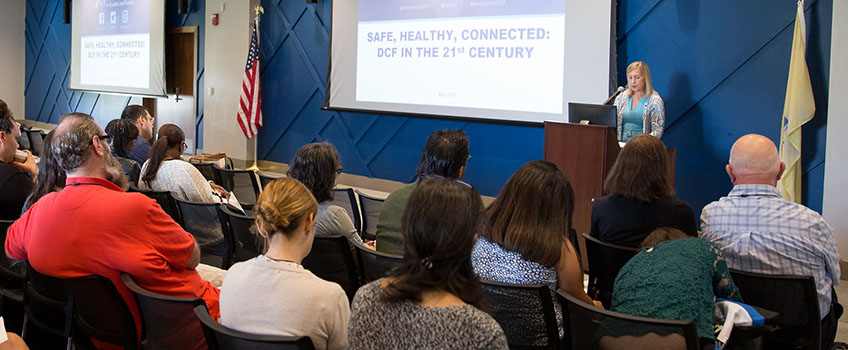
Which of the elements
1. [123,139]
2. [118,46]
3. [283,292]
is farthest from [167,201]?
[118,46]

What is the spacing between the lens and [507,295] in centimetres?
221

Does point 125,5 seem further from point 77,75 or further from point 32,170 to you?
point 32,170

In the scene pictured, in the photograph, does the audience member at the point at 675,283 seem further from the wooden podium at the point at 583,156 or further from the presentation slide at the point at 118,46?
the presentation slide at the point at 118,46

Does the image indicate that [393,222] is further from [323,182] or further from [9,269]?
→ [9,269]

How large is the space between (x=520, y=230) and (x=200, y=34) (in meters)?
9.45

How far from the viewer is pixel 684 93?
6.19 meters

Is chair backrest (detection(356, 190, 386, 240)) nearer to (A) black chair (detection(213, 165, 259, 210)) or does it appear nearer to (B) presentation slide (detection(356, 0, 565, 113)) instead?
(A) black chair (detection(213, 165, 259, 210))

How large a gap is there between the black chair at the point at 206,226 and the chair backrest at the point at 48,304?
1.02 meters

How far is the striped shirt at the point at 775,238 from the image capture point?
268 cm

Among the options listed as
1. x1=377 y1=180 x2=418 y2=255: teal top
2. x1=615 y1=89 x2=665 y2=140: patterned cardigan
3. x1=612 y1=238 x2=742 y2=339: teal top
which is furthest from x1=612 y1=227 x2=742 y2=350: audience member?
x1=615 y1=89 x2=665 y2=140: patterned cardigan

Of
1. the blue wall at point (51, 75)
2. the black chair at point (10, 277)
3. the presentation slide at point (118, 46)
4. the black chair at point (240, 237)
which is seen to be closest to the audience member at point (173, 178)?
the black chair at point (240, 237)

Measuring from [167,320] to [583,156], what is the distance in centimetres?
333

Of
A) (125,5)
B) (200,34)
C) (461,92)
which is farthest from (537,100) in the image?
(125,5)

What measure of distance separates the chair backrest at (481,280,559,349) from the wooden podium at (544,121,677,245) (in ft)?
7.86
